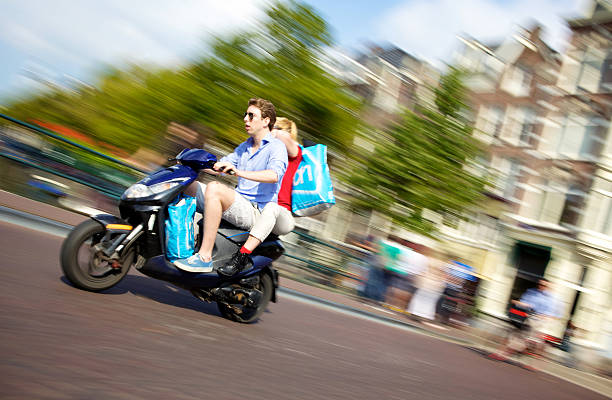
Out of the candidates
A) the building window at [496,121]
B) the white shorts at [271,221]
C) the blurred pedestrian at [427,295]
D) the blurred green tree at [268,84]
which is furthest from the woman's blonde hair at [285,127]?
the building window at [496,121]

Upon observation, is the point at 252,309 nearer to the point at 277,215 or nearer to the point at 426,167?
the point at 277,215

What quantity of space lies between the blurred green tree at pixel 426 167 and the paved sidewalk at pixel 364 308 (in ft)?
25.1

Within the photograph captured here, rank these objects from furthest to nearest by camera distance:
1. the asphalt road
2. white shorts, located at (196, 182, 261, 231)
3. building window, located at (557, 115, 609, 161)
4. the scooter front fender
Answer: building window, located at (557, 115, 609, 161) → white shorts, located at (196, 182, 261, 231) → the scooter front fender → the asphalt road

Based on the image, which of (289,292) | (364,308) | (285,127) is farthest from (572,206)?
(285,127)

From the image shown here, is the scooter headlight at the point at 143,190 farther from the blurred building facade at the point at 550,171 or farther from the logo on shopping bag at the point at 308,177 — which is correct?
the blurred building facade at the point at 550,171

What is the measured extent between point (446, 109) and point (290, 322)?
49.4ft

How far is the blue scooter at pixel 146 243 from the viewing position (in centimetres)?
471

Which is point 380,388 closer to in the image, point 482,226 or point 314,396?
point 314,396

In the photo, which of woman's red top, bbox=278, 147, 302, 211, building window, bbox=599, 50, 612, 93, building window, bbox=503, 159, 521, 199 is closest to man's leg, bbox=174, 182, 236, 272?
woman's red top, bbox=278, 147, 302, 211

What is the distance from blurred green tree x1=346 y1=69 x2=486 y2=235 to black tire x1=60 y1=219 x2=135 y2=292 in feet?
52.7

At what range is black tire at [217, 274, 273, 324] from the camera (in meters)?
5.83

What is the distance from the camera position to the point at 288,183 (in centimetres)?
568

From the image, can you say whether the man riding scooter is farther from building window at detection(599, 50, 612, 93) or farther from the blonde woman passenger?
building window at detection(599, 50, 612, 93)

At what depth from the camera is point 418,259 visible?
12.4 meters
